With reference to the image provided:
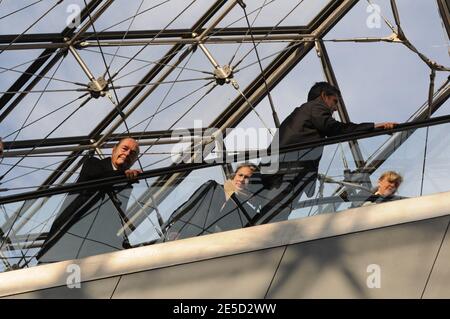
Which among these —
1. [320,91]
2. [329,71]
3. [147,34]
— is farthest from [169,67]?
[320,91]

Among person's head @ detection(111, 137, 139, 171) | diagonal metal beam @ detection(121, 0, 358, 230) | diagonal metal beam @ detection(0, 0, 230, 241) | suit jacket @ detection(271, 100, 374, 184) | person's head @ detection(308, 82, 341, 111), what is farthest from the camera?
diagonal metal beam @ detection(121, 0, 358, 230)

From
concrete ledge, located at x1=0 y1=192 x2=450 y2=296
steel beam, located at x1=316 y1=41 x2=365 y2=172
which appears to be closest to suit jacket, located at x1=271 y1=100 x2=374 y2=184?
concrete ledge, located at x1=0 y1=192 x2=450 y2=296

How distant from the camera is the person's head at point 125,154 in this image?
10.5 meters

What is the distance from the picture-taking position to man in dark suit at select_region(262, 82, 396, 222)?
10297mm

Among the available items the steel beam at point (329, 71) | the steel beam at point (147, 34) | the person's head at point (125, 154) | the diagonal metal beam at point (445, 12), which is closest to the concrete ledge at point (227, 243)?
the person's head at point (125, 154)

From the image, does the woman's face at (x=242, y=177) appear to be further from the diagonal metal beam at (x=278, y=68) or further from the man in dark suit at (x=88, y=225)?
the diagonal metal beam at (x=278, y=68)

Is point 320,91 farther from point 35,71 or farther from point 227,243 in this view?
point 35,71

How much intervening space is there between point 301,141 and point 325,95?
2.02 feet

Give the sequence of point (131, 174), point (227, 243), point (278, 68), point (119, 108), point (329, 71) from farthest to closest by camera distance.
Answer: point (329, 71), point (278, 68), point (119, 108), point (131, 174), point (227, 243)

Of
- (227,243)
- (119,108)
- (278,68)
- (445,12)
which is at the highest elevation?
(278,68)

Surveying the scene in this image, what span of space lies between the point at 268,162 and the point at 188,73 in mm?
13050

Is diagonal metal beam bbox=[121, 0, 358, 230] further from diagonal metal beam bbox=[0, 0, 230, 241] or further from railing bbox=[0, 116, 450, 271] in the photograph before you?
railing bbox=[0, 116, 450, 271]

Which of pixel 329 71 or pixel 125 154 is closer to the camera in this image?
pixel 125 154

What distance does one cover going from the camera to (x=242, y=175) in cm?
→ 1036
